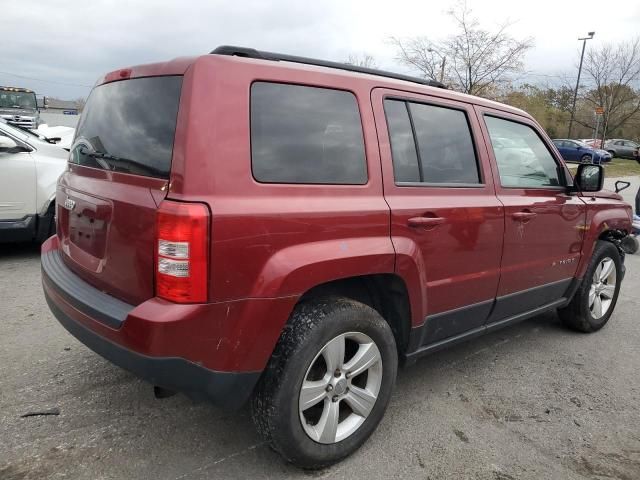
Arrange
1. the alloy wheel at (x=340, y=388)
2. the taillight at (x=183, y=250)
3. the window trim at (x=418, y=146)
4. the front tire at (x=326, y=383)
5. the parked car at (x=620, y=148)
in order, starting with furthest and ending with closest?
the parked car at (x=620, y=148) → the window trim at (x=418, y=146) → the alloy wheel at (x=340, y=388) → the front tire at (x=326, y=383) → the taillight at (x=183, y=250)

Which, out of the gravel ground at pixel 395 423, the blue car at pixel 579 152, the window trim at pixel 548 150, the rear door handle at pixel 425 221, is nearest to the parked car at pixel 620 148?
the blue car at pixel 579 152

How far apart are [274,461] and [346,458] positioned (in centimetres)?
36

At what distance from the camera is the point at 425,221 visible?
2668 mm

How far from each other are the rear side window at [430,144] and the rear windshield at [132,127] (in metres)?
1.12

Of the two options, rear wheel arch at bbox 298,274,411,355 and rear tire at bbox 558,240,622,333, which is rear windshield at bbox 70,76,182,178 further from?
rear tire at bbox 558,240,622,333

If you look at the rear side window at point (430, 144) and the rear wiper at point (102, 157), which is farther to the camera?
the rear side window at point (430, 144)

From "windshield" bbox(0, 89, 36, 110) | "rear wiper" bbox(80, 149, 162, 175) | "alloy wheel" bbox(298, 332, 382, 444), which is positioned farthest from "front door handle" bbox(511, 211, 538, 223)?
"windshield" bbox(0, 89, 36, 110)

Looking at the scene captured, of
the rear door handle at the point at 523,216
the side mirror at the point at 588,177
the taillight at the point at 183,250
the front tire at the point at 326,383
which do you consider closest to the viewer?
the taillight at the point at 183,250

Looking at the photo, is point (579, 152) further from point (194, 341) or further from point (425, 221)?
point (194, 341)

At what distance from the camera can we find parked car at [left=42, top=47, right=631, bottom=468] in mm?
2023

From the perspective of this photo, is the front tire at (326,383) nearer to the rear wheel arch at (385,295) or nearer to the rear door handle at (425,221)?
the rear wheel arch at (385,295)

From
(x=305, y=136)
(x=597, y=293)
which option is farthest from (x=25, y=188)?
(x=597, y=293)

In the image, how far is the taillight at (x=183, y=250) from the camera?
1.95m

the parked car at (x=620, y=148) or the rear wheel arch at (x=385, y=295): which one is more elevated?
the parked car at (x=620, y=148)
